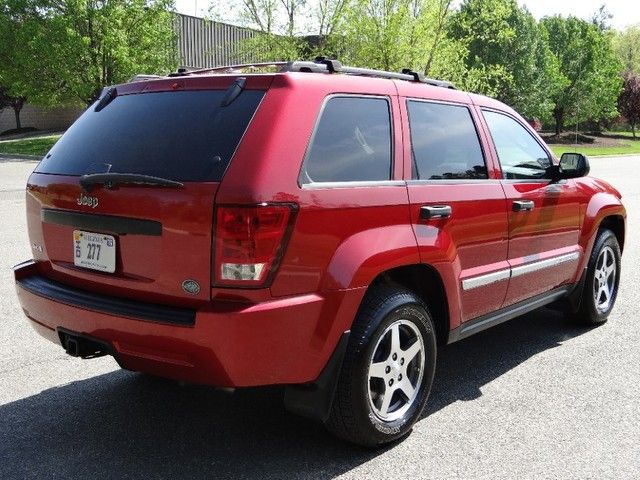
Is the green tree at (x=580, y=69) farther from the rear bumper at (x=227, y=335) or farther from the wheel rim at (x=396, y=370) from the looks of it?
the rear bumper at (x=227, y=335)

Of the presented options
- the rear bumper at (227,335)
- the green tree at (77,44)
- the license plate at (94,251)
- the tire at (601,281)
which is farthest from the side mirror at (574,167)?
the green tree at (77,44)

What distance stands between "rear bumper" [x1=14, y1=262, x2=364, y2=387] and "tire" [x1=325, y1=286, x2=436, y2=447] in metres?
0.18

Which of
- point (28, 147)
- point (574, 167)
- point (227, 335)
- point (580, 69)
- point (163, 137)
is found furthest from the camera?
point (580, 69)

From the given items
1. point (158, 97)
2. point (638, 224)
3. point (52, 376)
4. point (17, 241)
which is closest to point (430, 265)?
point (158, 97)

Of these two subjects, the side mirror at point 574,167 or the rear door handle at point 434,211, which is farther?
the side mirror at point 574,167

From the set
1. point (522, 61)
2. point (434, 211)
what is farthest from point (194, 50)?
point (434, 211)

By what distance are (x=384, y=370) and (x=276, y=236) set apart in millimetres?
1019

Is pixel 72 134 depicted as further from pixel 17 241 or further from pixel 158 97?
pixel 17 241

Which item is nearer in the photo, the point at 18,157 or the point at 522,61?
the point at 18,157

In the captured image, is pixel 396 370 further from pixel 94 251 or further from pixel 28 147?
pixel 28 147

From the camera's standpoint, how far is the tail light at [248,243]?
9.01 ft

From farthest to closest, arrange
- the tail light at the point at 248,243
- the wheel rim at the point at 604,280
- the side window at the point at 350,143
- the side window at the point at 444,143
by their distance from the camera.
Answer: the wheel rim at the point at 604,280, the side window at the point at 444,143, the side window at the point at 350,143, the tail light at the point at 248,243

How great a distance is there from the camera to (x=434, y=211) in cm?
352

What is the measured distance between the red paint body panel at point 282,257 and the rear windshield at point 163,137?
0.20ft
